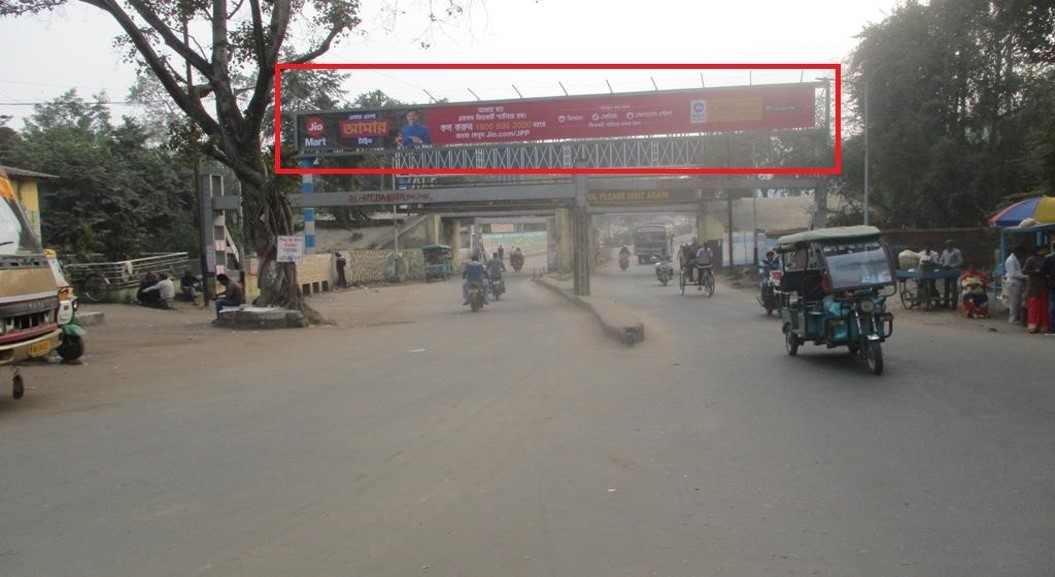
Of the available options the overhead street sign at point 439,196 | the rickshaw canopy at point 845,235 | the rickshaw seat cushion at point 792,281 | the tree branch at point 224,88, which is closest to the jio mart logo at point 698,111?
the overhead street sign at point 439,196

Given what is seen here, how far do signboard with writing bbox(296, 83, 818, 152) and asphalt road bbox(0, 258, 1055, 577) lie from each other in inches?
585

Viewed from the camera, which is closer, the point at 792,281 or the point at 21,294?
the point at 21,294

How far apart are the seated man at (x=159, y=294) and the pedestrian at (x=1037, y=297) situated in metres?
22.3

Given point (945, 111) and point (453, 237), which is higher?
point (945, 111)

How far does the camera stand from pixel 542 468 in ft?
20.8

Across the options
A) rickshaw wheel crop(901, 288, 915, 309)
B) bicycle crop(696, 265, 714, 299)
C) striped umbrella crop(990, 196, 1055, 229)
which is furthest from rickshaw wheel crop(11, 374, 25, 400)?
bicycle crop(696, 265, 714, 299)

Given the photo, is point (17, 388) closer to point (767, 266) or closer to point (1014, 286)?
point (767, 266)

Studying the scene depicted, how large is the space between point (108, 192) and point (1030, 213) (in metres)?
31.2

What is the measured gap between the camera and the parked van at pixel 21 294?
28.6ft

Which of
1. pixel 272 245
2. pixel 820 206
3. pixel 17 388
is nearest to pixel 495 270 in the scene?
Result: pixel 272 245

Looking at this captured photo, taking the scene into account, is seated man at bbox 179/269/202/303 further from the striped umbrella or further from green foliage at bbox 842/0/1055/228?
green foliage at bbox 842/0/1055/228

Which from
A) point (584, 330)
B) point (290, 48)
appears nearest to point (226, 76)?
point (290, 48)

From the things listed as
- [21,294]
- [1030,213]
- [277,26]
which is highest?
[277,26]

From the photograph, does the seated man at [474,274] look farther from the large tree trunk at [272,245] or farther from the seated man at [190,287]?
the seated man at [190,287]
